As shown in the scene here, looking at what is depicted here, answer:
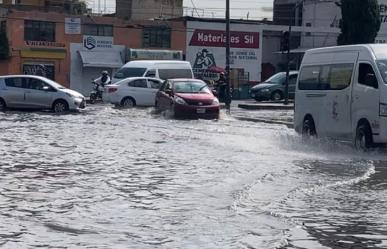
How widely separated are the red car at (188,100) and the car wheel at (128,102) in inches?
231

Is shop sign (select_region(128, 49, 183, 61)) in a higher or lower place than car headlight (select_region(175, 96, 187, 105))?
higher

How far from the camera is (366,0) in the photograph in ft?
140

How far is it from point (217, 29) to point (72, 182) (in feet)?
175

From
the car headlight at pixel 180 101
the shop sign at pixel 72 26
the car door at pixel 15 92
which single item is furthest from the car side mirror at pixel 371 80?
the shop sign at pixel 72 26

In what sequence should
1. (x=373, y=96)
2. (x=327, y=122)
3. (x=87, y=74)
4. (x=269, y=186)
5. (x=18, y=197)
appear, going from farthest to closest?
(x=87, y=74), (x=327, y=122), (x=373, y=96), (x=269, y=186), (x=18, y=197)

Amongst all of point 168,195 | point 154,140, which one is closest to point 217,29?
point 154,140

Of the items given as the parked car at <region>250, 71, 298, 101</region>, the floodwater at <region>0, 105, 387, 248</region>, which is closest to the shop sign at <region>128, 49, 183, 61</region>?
the parked car at <region>250, 71, 298, 101</region>

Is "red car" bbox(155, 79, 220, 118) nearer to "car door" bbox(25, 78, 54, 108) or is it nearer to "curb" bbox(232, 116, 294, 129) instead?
"curb" bbox(232, 116, 294, 129)

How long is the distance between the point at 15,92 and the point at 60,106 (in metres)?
1.73

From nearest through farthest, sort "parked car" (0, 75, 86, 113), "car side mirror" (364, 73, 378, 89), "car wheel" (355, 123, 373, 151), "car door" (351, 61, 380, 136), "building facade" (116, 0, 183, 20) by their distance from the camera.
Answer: "car door" (351, 61, 380, 136) < "car side mirror" (364, 73, 378, 89) < "car wheel" (355, 123, 373, 151) < "parked car" (0, 75, 86, 113) < "building facade" (116, 0, 183, 20)

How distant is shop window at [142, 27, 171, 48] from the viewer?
63431 millimetres

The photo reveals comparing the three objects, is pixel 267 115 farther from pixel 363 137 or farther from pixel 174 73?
pixel 363 137

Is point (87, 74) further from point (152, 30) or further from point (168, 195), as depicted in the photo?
point (168, 195)

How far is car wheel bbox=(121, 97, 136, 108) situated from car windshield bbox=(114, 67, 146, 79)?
4081 mm
